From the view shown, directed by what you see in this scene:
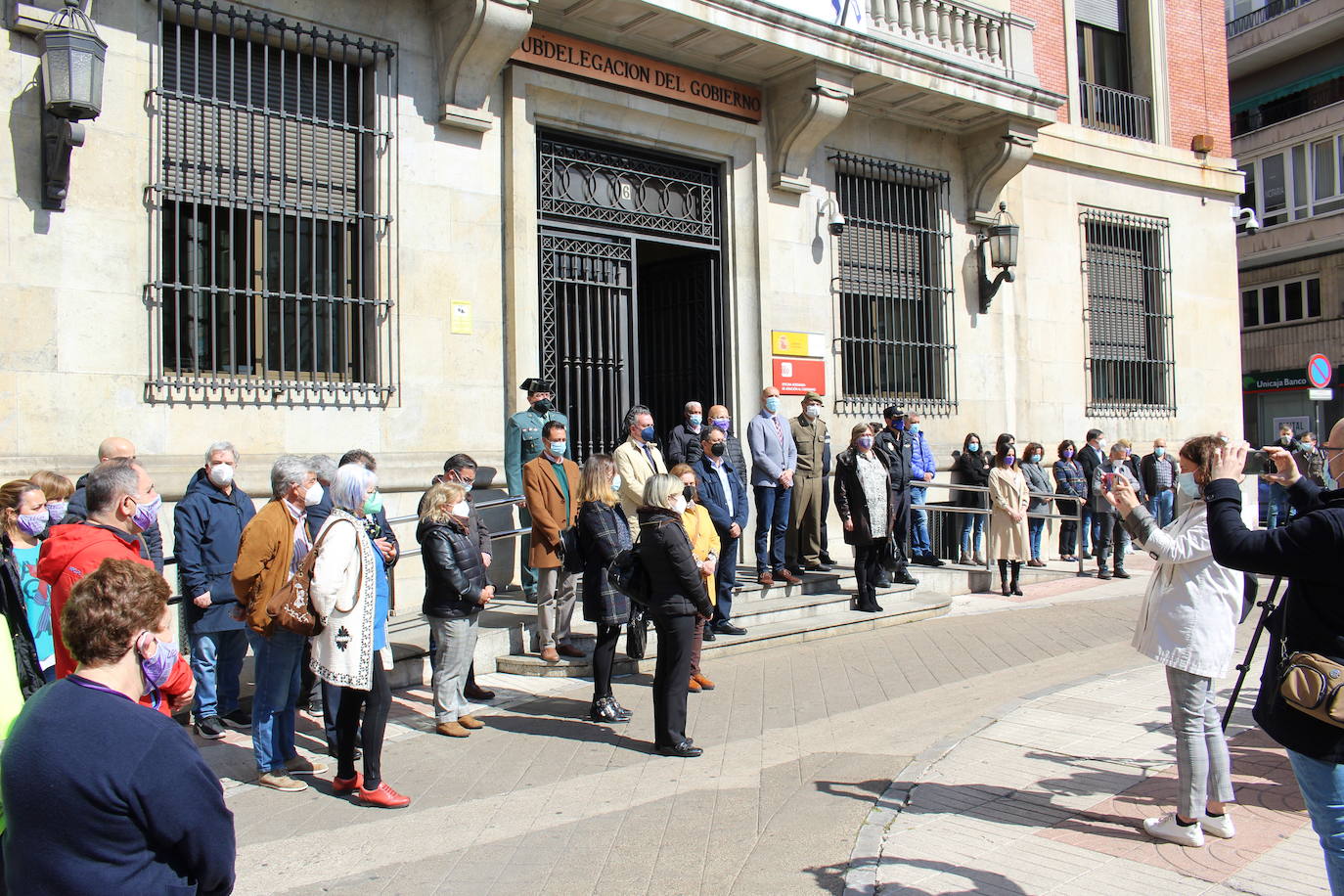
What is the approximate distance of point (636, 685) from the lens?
7.99m

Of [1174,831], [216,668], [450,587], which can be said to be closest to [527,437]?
[450,587]

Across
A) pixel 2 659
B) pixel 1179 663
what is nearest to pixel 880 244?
pixel 1179 663

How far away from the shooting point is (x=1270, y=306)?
28922mm

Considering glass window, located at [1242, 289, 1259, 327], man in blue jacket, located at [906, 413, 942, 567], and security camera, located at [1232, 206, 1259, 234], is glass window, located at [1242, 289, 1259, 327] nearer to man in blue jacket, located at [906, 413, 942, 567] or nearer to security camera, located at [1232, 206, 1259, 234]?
security camera, located at [1232, 206, 1259, 234]

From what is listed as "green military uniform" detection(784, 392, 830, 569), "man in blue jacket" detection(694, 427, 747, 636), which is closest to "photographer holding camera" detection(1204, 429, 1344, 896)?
"man in blue jacket" detection(694, 427, 747, 636)

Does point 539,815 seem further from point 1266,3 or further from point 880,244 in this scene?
point 1266,3

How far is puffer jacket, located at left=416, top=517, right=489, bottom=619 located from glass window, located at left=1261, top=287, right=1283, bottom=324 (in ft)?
93.1

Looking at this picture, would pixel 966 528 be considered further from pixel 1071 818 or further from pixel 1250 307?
pixel 1250 307

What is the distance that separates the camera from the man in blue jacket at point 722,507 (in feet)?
29.8

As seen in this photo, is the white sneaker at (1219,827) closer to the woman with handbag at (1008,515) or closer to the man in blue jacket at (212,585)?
the man in blue jacket at (212,585)

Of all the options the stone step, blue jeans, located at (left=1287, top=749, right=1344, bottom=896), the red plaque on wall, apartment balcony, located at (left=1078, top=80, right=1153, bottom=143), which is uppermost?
apartment balcony, located at (left=1078, top=80, right=1153, bottom=143)

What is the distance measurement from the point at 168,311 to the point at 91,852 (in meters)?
7.48

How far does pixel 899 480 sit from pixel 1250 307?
76.3ft

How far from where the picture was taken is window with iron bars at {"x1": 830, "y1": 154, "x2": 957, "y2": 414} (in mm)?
13555
